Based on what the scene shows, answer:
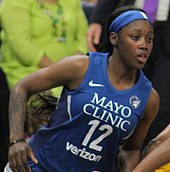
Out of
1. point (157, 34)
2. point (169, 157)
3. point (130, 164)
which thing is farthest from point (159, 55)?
point (169, 157)

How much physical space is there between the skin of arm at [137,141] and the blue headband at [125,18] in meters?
0.35

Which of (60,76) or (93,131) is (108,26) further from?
(93,131)

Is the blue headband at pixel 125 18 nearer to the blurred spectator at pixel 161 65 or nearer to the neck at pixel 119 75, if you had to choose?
the neck at pixel 119 75

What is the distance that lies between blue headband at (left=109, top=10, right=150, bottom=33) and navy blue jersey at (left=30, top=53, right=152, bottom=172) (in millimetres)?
144

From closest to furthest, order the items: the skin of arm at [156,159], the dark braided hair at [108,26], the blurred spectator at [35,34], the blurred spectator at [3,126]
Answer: the skin of arm at [156,159], the dark braided hair at [108,26], the blurred spectator at [3,126], the blurred spectator at [35,34]

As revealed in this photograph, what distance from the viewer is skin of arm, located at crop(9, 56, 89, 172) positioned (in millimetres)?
3555

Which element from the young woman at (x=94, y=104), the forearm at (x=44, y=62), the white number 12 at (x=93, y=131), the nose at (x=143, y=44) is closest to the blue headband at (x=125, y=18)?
the young woman at (x=94, y=104)

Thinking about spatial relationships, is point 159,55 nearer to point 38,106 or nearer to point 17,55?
point 38,106

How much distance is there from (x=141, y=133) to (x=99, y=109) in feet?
1.21

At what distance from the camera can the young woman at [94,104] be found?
3.55 m

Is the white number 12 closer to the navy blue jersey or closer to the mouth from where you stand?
the navy blue jersey

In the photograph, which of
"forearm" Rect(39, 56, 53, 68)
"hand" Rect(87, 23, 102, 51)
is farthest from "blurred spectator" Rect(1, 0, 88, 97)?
"hand" Rect(87, 23, 102, 51)

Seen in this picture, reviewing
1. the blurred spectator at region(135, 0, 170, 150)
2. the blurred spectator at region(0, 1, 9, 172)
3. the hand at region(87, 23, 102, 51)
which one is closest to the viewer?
the blurred spectator at region(135, 0, 170, 150)

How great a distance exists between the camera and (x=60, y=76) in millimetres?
3615
